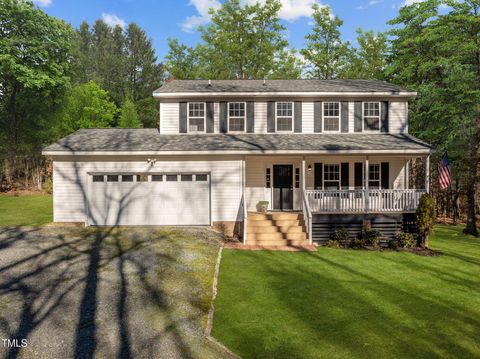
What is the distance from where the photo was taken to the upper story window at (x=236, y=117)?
17094 millimetres

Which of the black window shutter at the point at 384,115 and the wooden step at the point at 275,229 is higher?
the black window shutter at the point at 384,115

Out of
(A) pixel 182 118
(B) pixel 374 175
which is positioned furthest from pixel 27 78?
(B) pixel 374 175

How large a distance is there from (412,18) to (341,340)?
27.3 meters

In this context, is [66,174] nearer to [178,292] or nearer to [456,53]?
[178,292]

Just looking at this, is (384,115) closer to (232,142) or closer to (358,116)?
(358,116)

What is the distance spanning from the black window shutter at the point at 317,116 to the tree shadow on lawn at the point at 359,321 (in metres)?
9.08

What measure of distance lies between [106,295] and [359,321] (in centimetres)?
601

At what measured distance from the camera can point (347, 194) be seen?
14156mm

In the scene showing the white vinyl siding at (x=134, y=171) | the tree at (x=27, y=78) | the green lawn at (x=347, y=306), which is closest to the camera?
the green lawn at (x=347, y=306)

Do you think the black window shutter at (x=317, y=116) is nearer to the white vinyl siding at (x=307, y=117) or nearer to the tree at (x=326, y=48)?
the white vinyl siding at (x=307, y=117)

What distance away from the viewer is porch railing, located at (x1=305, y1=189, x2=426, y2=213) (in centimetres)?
1382

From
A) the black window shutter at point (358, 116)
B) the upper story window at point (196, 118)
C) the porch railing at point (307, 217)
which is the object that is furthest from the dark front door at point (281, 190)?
the upper story window at point (196, 118)

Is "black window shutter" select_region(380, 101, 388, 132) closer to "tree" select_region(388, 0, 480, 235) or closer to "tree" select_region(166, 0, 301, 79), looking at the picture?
"tree" select_region(388, 0, 480, 235)

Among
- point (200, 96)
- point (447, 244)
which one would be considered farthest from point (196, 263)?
point (447, 244)
